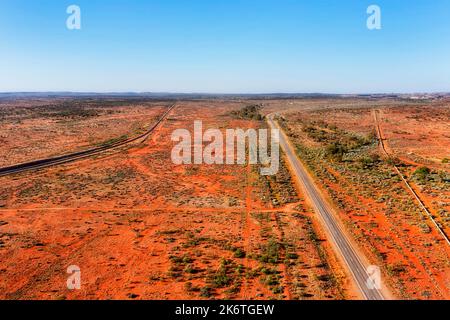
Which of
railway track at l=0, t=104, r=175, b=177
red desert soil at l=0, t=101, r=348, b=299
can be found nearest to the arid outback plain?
red desert soil at l=0, t=101, r=348, b=299

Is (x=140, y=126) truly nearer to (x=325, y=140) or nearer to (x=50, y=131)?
(x=50, y=131)

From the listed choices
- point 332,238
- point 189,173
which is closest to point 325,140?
point 189,173

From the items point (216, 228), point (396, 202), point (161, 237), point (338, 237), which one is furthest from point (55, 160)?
point (396, 202)

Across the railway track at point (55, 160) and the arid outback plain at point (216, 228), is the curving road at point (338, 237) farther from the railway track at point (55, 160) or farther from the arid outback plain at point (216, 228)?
the railway track at point (55, 160)

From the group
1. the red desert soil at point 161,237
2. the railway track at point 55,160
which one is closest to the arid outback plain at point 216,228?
the red desert soil at point 161,237

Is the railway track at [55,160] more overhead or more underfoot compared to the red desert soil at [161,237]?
more overhead

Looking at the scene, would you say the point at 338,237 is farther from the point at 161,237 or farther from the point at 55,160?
the point at 55,160
